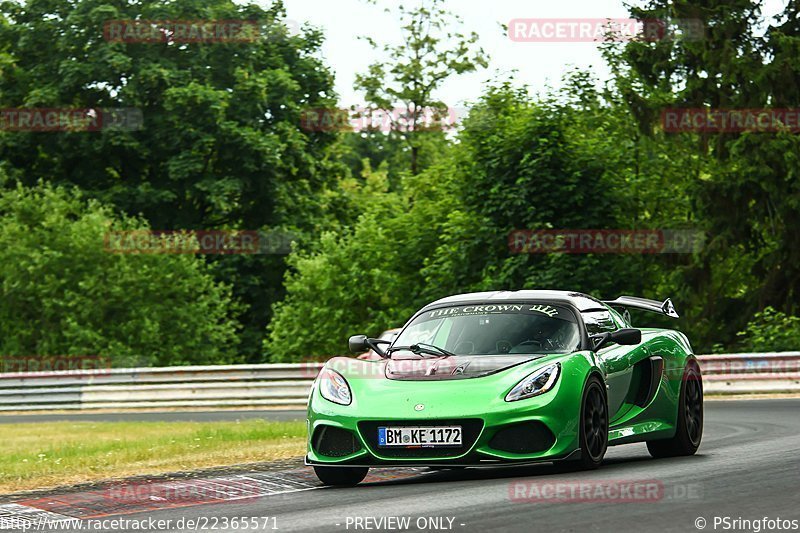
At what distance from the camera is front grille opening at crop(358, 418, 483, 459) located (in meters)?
9.49

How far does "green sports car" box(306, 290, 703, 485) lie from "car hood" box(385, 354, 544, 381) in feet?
0.03

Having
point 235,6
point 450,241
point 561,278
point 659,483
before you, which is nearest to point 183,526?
point 659,483

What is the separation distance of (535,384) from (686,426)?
9.20 feet

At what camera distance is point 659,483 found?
30.2 feet

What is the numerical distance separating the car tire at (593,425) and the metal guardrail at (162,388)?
18.8 meters

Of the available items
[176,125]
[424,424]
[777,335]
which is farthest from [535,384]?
[176,125]

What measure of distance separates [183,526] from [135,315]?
33.1m

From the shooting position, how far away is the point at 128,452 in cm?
1502

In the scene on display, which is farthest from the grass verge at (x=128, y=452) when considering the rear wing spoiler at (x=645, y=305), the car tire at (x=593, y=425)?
the car tire at (x=593, y=425)

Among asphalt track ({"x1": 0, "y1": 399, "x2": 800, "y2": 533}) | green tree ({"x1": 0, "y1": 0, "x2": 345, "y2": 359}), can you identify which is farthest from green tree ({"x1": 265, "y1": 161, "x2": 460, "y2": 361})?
asphalt track ({"x1": 0, "y1": 399, "x2": 800, "y2": 533})

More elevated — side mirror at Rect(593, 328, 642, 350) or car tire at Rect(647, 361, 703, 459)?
side mirror at Rect(593, 328, 642, 350)

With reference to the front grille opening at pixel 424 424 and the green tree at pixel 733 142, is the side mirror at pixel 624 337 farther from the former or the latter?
the green tree at pixel 733 142

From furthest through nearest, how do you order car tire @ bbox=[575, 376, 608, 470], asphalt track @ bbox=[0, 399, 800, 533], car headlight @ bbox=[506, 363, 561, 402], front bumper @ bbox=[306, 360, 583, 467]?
car tire @ bbox=[575, 376, 608, 470] → car headlight @ bbox=[506, 363, 561, 402] → front bumper @ bbox=[306, 360, 583, 467] → asphalt track @ bbox=[0, 399, 800, 533]

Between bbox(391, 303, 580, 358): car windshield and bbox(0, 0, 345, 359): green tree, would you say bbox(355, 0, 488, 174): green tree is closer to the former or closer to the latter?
bbox(0, 0, 345, 359): green tree
